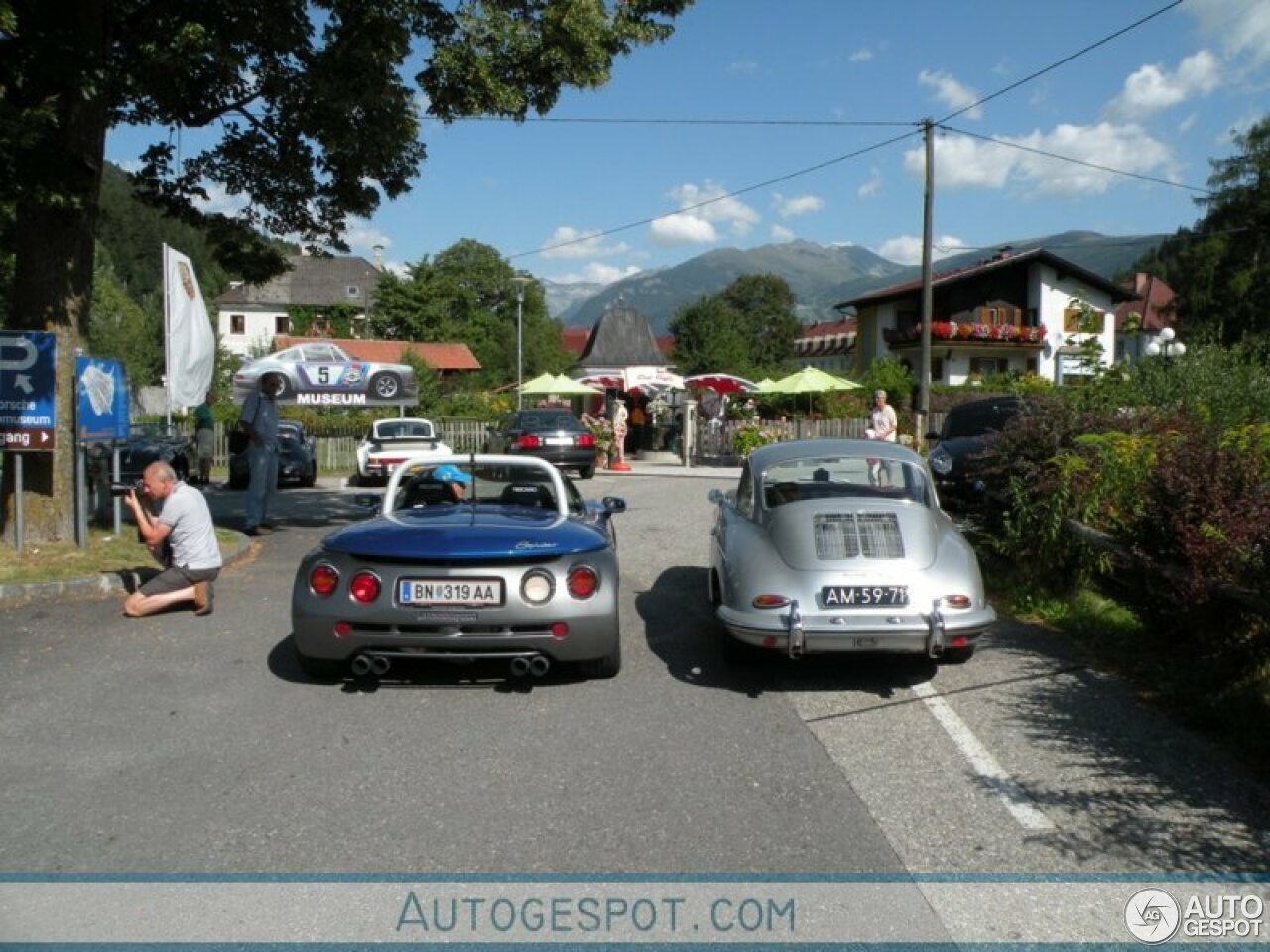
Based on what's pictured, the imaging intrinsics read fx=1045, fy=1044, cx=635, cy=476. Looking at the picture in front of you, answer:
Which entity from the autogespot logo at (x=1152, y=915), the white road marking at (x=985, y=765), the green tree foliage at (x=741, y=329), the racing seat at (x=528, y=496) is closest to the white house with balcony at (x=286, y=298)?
the green tree foliage at (x=741, y=329)

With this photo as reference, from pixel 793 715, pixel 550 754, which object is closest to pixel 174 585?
pixel 550 754

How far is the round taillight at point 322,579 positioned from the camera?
5.49m

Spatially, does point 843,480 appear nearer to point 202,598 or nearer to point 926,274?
point 202,598

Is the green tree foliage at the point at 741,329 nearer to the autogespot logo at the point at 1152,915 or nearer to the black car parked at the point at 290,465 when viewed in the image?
the black car parked at the point at 290,465

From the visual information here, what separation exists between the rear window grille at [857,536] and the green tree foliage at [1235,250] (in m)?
51.0

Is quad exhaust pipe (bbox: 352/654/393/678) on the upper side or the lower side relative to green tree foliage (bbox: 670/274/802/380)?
lower

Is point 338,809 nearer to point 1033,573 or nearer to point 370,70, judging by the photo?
point 1033,573

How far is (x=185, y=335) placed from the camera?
12781 millimetres

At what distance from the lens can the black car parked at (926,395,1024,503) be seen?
35.4 feet

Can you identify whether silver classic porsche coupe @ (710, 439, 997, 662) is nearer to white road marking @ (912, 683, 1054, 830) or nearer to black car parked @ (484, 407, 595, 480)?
white road marking @ (912, 683, 1054, 830)

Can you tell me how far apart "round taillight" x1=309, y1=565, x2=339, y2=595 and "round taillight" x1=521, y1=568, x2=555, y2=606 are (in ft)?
3.25

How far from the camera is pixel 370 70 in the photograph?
1088cm

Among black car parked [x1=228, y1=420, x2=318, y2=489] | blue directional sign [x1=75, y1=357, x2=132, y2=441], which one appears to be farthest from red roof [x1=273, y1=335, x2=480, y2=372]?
blue directional sign [x1=75, y1=357, x2=132, y2=441]

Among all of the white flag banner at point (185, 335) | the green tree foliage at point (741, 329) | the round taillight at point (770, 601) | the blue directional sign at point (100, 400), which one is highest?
the green tree foliage at point (741, 329)
